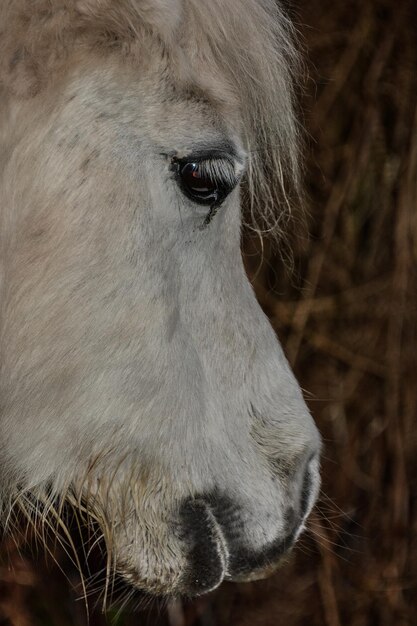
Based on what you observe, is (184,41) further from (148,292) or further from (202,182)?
(148,292)

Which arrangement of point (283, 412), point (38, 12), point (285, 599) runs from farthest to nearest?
point (285, 599), point (283, 412), point (38, 12)

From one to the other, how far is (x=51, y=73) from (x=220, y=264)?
1.09 feet

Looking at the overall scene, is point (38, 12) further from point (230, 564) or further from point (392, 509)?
point (392, 509)

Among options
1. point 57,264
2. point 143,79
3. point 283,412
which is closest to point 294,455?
point 283,412

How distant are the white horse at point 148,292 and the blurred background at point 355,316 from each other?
1.21m

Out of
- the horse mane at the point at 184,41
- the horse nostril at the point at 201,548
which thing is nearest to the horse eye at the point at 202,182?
the horse mane at the point at 184,41

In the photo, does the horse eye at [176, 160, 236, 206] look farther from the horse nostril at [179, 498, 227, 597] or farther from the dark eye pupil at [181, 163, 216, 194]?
the horse nostril at [179, 498, 227, 597]

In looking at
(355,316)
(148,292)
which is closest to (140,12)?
(148,292)

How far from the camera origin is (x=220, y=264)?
1147 mm

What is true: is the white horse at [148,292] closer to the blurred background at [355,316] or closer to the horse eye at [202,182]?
the horse eye at [202,182]

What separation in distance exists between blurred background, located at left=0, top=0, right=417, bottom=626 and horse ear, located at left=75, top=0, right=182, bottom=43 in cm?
139

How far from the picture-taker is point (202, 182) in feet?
3.36

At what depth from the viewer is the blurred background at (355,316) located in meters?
2.44

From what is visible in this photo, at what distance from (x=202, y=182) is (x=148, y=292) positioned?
0.15 meters
